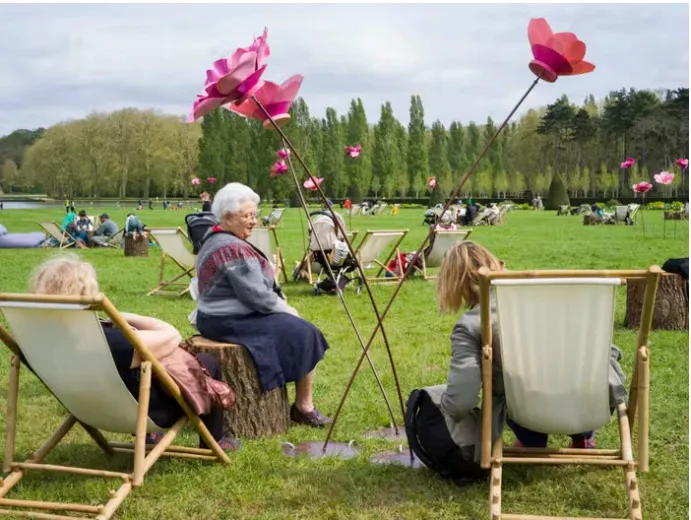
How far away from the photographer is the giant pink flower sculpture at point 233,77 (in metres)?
3.21

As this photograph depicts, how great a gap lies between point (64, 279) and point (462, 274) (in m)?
1.43

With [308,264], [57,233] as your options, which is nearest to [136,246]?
[57,233]

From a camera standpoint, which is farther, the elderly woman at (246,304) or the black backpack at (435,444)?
the elderly woman at (246,304)

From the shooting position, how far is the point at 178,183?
222ft

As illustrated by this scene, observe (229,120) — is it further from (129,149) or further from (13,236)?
(13,236)

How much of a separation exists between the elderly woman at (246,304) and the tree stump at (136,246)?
1138 cm

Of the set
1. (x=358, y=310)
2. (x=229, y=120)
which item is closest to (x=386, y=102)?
(x=229, y=120)

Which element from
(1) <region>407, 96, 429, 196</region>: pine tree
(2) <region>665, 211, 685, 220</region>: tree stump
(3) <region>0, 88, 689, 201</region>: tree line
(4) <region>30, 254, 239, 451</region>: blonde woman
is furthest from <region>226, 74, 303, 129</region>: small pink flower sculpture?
→ (1) <region>407, 96, 429, 196</region>: pine tree

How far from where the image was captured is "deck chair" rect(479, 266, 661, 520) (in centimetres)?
274

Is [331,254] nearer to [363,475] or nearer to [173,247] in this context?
[173,247]

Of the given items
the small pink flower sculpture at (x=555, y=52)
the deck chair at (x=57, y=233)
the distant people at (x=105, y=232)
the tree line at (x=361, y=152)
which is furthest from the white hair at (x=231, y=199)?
the tree line at (x=361, y=152)

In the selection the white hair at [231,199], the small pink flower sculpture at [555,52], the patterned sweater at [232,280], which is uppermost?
the small pink flower sculpture at [555,52]

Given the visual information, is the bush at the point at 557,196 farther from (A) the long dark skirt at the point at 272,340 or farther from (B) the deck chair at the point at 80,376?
(B) the deck chair at the point at 80,376

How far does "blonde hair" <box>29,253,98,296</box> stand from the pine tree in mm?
68208
